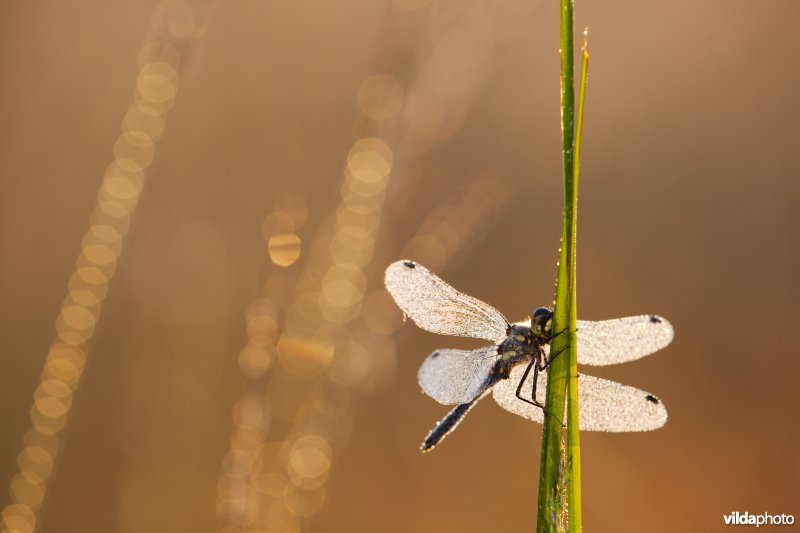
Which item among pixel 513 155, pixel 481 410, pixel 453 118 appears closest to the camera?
pixel 453 118

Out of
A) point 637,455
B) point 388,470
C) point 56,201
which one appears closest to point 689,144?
point 637,455

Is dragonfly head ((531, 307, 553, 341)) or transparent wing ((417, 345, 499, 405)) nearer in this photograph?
dragonfly head ((531, 307, 553, 341))

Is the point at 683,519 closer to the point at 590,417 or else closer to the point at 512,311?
the point at 512,311

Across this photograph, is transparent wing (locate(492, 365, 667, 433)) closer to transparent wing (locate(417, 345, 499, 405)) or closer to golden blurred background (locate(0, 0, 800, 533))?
transparent wing (locate(417, 345, 499, 405))

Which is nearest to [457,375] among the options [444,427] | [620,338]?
[444,427]

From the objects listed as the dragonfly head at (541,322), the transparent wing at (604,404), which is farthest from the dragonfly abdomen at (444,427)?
the dragonfly head at (541,322)

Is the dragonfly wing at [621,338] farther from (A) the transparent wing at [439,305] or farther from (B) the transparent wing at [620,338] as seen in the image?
(A) the transparent wing at [439,305]

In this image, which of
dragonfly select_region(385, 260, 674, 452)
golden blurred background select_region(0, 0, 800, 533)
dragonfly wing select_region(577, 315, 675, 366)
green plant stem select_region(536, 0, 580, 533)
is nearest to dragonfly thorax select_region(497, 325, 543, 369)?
dragonfly select_region(385, 260, 674, 452)
